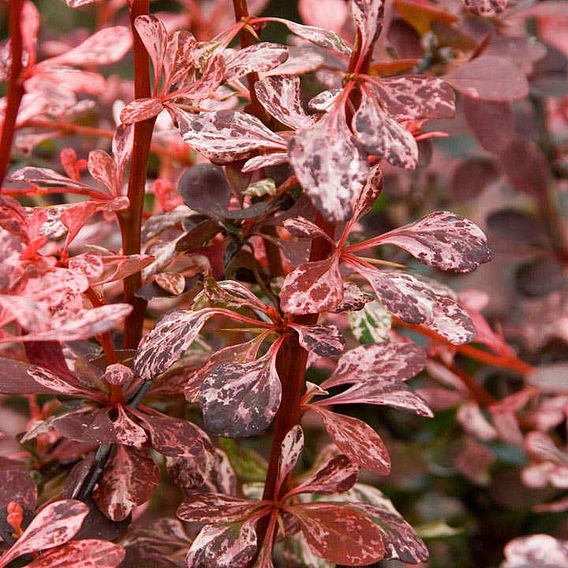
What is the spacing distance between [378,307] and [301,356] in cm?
12

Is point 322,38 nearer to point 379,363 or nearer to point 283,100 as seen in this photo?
point 283,100

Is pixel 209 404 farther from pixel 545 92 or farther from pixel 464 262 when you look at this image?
pixel 545 92

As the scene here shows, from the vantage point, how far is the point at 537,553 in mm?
579

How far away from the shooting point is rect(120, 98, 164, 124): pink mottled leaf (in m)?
0.43

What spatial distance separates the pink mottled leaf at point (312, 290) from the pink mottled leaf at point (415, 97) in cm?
9

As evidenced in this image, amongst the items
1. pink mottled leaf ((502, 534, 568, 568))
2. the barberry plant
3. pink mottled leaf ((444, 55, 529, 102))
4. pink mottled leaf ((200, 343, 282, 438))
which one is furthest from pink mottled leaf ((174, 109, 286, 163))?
pink mottled leaf ((502, 534, 568, 568))

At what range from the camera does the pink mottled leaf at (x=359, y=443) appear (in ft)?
1.45

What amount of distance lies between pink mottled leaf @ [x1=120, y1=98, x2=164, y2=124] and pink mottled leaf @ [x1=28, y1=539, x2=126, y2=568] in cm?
22

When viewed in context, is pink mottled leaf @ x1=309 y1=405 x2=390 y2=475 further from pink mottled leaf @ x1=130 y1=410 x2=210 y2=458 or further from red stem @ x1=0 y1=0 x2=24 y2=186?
red stem @ x1=0 y1=0 x2=24 y2=186

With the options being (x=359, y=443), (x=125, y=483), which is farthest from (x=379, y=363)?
(x=125, y=483)

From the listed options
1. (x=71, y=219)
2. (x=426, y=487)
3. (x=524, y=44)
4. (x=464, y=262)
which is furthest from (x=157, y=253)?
(x=426, y=487)

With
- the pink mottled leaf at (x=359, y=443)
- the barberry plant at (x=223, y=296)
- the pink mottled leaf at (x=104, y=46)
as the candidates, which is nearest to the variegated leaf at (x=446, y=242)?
the barberry plant at (x=223, y=296)

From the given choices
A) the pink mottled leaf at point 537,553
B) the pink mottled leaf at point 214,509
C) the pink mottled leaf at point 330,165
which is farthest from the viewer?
the pink mottled leaf at point 537,553

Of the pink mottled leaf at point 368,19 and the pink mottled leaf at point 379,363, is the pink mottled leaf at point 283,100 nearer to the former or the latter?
the pink mottled leaf at point 368,19
